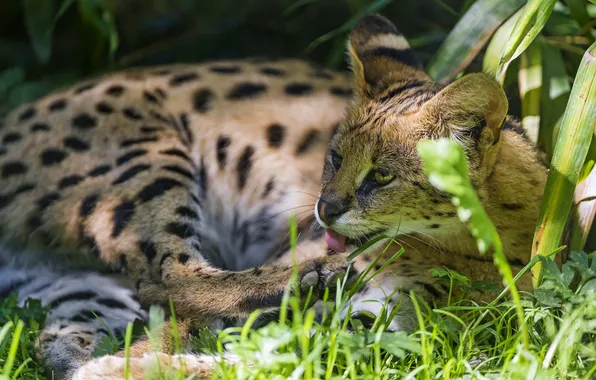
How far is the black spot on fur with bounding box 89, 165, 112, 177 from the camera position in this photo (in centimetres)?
351

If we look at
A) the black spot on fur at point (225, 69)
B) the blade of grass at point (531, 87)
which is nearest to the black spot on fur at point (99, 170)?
the black spot on fur at point (225, 69)

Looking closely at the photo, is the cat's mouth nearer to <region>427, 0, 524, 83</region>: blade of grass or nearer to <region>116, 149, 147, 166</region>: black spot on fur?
<region>427, 0, 524, 83</region>: blade of grass

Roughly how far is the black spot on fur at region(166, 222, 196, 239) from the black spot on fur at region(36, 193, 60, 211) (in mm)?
567

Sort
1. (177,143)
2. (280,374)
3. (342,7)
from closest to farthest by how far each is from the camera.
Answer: (280,374), (177,143), (342,7)

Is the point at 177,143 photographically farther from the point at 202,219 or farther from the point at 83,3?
the point at 83,3

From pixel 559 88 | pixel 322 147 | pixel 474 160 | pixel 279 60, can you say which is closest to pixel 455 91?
pixel 474 160

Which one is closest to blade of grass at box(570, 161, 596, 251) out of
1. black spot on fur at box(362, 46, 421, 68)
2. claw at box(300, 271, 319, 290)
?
black spot on fur at box(362, 46, 421, 68)

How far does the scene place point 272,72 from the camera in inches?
157

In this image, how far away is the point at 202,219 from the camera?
3451 millimetres

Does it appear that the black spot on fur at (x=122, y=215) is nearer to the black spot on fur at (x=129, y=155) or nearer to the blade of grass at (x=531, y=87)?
the black spot on fur at (x=129, y=155)

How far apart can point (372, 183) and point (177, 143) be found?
1.20m

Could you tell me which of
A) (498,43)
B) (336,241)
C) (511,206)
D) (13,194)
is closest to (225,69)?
(13,194)

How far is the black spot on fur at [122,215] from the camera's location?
3.29m

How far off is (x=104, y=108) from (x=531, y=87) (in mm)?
1826
